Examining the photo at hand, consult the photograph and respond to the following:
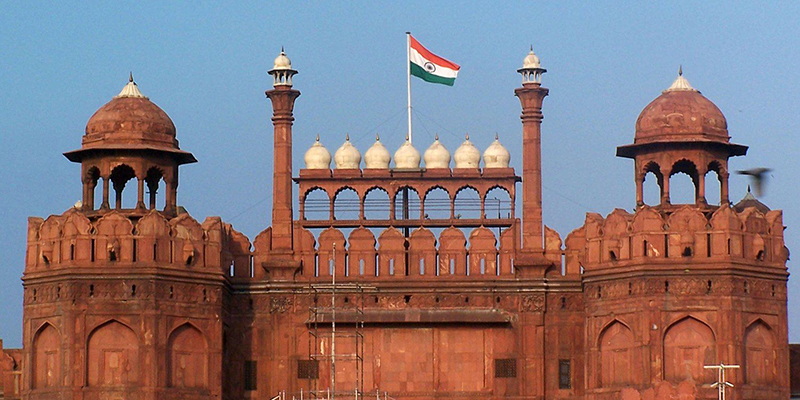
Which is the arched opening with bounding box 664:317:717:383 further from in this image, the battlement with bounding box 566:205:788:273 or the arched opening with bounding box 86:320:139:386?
the arched opening with bounding box 86:320:139:386

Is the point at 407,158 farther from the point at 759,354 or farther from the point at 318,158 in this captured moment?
the point at 759,354

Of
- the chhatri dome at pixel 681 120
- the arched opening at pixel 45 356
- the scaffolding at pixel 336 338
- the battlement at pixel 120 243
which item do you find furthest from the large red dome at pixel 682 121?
the arched opening at pixel 45 356

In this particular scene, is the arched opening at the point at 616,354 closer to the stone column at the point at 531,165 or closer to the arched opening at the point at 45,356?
the stone column at the point at 531,165

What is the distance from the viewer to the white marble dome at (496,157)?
70.1 m

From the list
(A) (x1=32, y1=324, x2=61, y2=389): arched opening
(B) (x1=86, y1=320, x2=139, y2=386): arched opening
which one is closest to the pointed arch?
(B) (x1=86, y1=320, x2=139, y2=386): arched opening

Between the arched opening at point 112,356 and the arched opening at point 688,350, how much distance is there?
46.1 ft

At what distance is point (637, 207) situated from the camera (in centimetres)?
6688

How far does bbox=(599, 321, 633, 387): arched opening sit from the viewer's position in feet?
213

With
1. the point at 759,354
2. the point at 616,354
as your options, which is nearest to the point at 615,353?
the point at 616,354

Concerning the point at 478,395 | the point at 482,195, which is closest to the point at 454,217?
the point at 482,195

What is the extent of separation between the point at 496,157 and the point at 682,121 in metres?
6.27

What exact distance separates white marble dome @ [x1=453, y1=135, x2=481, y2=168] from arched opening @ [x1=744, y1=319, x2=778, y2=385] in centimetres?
1014

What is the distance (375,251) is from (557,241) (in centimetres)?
513

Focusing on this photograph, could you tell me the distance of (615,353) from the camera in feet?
214
